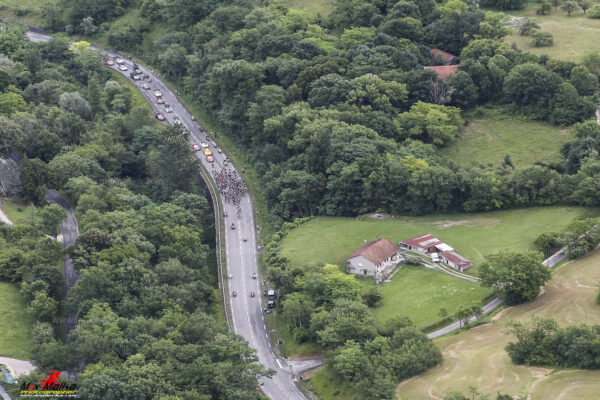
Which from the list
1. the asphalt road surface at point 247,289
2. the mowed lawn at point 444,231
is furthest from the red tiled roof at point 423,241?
the asphalt road surface at point 247,289

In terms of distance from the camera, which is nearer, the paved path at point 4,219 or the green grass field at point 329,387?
the green grass field at point 329,387

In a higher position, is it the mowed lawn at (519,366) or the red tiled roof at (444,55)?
the red tiled roof at (444,55)

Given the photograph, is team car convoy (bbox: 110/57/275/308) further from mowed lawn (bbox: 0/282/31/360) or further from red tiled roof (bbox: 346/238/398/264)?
mowed lawn (bbox: 0/282/31/360)

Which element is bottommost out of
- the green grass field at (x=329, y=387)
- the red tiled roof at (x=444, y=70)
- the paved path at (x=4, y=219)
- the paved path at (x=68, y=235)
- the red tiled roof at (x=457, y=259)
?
the green grass field at (x=329, y=387)

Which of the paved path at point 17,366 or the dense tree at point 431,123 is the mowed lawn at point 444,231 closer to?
the dense tree at point 431,123

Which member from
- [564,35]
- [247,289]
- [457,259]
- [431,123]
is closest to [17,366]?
[247,289]

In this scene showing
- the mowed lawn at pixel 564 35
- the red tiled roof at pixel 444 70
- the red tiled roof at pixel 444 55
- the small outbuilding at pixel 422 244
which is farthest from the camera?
the red tiled roof at pixel 444 55

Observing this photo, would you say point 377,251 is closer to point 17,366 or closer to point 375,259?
point 375,259

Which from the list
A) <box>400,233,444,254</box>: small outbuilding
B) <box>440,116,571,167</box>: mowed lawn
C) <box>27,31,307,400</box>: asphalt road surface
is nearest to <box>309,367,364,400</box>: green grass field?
<box>27,31,307,400</box>: asphalt road surface
